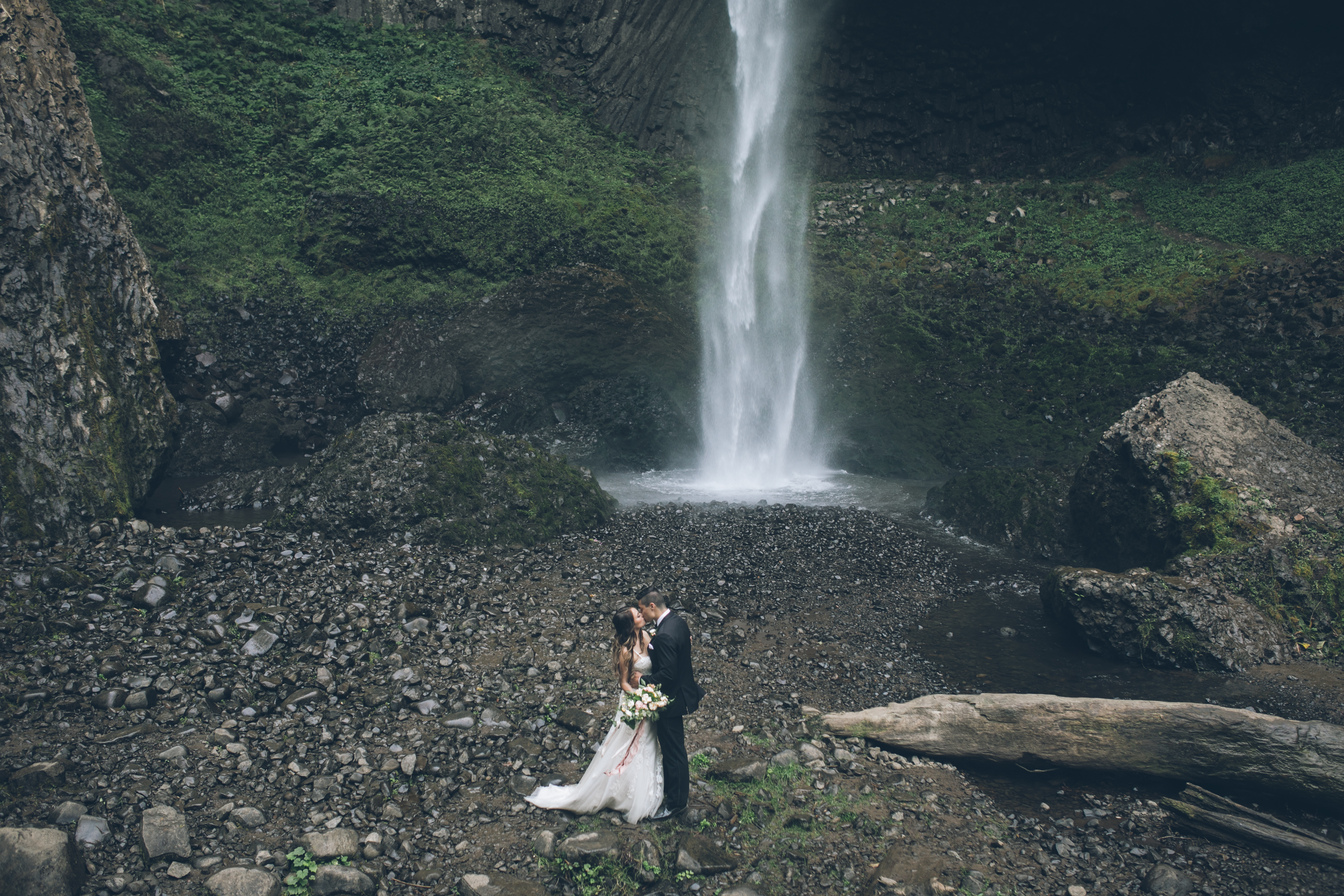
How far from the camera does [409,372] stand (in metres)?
18.2

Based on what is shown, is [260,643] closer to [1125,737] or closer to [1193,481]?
[1125,737]

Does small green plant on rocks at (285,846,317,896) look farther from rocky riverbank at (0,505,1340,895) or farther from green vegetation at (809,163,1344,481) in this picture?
green vegetation at (809,163,1344,481)

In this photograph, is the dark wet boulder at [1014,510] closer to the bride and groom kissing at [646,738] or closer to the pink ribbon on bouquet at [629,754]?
the bride and groom kissing at [646,738]

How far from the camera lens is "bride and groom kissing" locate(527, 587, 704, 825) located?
535 cm

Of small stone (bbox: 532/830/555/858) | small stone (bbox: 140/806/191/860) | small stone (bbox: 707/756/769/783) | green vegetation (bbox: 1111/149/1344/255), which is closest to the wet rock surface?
small stone (bbox: 707/756/769/783)

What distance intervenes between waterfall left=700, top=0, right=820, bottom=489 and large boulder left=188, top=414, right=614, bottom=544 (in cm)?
601

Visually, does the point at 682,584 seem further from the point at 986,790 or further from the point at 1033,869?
the point at 1033,869

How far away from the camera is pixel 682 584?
33.4ft

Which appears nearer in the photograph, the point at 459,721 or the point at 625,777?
the point at 625,777

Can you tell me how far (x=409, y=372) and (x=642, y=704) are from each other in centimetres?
1500

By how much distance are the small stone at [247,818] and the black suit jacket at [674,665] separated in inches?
116

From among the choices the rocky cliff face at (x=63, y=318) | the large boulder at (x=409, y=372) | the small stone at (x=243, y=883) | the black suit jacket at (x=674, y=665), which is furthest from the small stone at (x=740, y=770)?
the large boulder at (x=409, y=372)

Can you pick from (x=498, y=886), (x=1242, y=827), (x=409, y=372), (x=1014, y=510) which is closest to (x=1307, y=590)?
(x=1014, y=510)

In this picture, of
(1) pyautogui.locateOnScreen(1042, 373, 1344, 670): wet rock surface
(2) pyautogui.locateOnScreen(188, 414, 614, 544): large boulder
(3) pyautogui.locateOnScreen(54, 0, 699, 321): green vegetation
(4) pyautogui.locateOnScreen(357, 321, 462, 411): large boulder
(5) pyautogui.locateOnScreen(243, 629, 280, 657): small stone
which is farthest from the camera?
(3) pyautogui.locateOnScreen(54, 0, 699, 321): green vegetation
